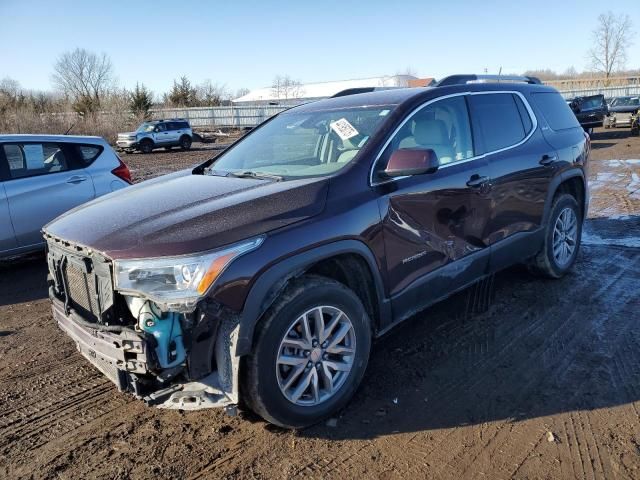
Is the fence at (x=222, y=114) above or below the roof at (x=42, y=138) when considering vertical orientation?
above

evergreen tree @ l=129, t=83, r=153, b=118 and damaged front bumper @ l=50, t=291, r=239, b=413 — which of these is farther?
evergreen tree @ l=129, t=83, r=153, b=118

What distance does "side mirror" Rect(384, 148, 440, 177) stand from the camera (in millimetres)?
3152

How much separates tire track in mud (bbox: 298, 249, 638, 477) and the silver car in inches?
188

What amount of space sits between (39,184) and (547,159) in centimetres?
573

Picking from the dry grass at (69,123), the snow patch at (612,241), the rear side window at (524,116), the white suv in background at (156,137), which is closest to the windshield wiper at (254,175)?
the rear side window at (524,116)

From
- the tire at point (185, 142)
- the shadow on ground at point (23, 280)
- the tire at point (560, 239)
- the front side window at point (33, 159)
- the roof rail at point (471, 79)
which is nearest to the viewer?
the roof rail at point (471, 79)

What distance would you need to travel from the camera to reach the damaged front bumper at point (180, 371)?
2545 mm

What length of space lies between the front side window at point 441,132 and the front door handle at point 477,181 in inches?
7.0

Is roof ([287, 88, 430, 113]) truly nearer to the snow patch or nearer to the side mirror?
the side mirror

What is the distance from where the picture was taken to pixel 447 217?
3.68 meters

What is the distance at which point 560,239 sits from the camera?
513 cm

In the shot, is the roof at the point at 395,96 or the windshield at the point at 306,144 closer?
the windshield at the point at 306,144

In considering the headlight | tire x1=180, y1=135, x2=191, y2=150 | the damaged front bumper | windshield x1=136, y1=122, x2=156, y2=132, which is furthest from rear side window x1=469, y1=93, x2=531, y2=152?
tire x1=180, y1=135, x2=191, y2=150

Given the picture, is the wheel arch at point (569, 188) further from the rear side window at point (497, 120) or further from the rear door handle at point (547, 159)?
the rear side window at point (497, 120)
